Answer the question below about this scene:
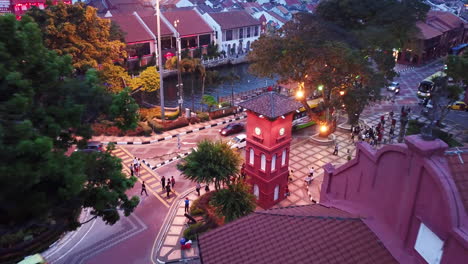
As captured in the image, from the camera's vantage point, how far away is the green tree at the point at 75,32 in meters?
34.9

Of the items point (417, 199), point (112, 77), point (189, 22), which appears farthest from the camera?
point (189, 22)

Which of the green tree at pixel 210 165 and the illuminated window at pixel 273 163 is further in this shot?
the illuminated window at pixel 273 163

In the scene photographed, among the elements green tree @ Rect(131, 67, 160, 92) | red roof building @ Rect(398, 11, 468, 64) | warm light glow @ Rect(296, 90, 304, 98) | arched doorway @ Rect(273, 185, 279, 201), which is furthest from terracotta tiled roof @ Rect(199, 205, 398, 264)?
red roof building @ Rect(398, 11, 468, 64)

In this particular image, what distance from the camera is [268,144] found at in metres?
22.8

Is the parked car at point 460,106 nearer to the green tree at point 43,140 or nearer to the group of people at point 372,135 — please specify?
the group of people at point 372,135

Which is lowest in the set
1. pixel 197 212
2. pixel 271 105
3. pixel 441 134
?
pixel 197 212

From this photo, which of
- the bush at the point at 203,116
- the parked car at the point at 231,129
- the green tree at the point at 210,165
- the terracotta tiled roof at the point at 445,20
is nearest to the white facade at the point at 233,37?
the terracotta tiled roof at the point at 445,20

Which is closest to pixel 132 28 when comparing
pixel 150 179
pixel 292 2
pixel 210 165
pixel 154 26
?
pixel 154 26

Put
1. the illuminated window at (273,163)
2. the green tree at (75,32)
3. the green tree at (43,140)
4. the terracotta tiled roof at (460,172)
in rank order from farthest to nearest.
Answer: the green tree at (75,32) → the illuminated window at (273,163) → the green tree at (43,140) → the terracotta tiled roof at (460,172)

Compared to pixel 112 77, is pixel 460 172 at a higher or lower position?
higher

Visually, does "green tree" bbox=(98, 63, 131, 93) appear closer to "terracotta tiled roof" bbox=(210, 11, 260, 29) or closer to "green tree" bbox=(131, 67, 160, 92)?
"green tree" bbox=(131, 67, 160, 92)

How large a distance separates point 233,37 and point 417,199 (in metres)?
68.8

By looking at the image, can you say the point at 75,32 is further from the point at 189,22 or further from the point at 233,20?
the point at 233,20

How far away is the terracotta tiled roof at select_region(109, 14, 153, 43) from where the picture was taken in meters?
59.8
